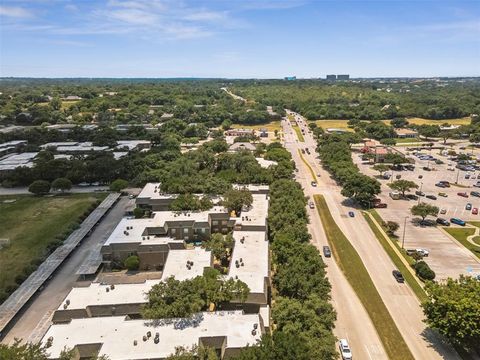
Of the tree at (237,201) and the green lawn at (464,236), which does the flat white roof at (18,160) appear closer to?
the tree at (237,201)

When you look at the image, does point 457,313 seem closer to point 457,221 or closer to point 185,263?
point 185,263


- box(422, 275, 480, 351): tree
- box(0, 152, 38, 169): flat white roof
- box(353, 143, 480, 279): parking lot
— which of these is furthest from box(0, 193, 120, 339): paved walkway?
box(353, 143, 480, 279): parking lot

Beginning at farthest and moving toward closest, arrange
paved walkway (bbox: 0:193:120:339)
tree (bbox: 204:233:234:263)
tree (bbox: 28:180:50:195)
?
1. tree (bbox: 28:180:50:195)
2. tree (bbox: 204:233:234:263)
3. paved walkway (bbox: 0:193:120:339)

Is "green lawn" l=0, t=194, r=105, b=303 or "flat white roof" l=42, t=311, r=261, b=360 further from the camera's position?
"green lawn" l=0, t=194, r=105, b=303

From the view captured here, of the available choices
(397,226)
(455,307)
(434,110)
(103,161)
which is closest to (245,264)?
(455,307)

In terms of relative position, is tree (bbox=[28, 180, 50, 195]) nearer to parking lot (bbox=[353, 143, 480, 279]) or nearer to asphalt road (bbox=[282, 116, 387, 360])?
asphalt road (bbox=[282, 116, 387, 360])

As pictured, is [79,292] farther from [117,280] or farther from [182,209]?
[182,209]
